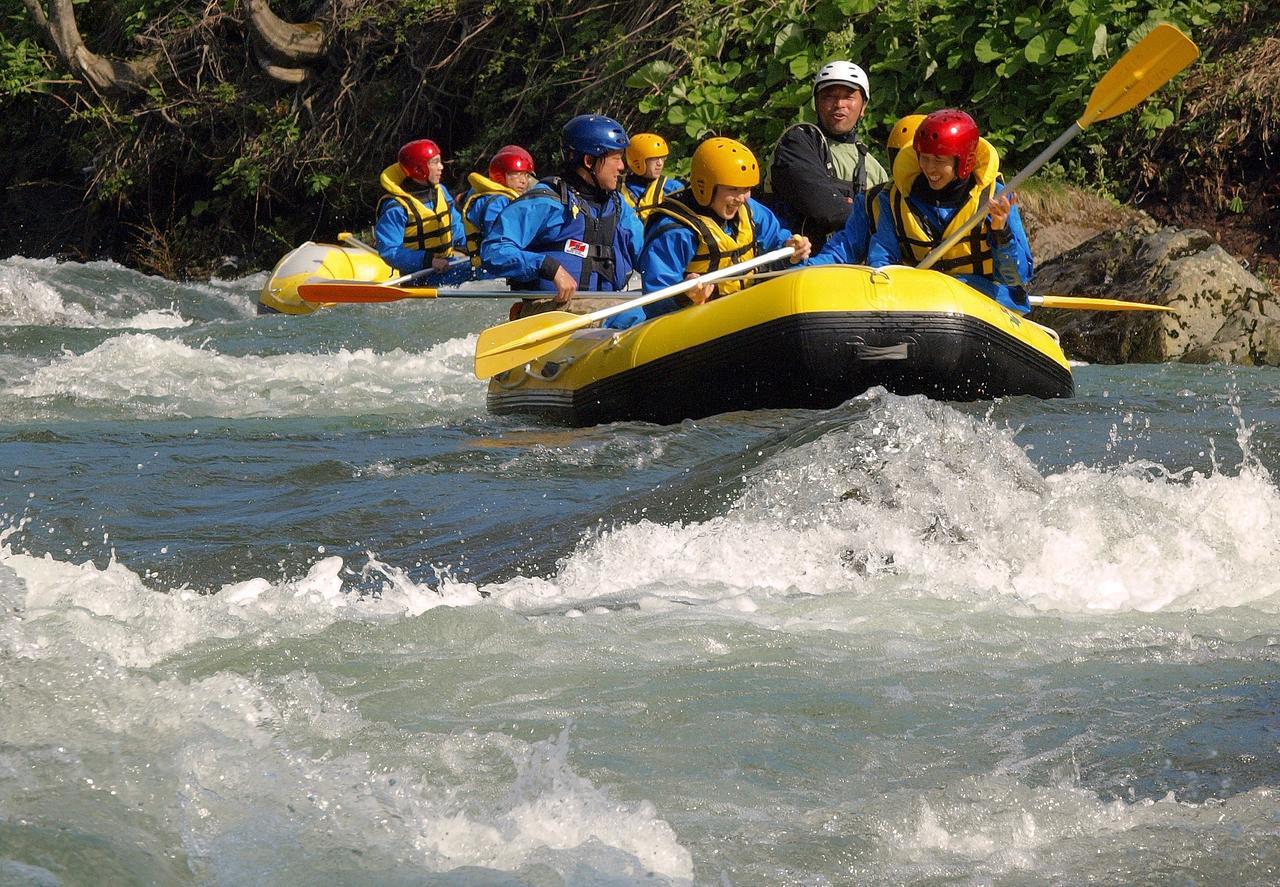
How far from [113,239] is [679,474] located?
569 inches

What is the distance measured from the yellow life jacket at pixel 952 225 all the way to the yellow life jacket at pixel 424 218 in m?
4.94

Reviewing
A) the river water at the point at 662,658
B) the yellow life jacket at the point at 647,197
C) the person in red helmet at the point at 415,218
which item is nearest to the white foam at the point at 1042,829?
the river water at the point at 662,658

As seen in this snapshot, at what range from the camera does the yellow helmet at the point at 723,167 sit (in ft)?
22.8

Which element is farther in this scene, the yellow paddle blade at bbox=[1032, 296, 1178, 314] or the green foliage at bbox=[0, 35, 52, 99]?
the green foliage at bbox=[0, 35, 52, 99]

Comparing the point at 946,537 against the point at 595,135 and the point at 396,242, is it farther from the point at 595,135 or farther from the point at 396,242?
the point at 396,242

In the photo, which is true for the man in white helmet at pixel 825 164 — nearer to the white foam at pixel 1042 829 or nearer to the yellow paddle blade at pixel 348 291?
the yellow paddle blade at pixel 348 291

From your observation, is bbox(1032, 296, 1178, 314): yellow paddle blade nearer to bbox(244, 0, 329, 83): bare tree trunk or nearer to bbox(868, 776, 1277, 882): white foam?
bbox(868, 776, 1277, 882): white foam

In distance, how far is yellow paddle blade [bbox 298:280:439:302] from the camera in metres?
7.93

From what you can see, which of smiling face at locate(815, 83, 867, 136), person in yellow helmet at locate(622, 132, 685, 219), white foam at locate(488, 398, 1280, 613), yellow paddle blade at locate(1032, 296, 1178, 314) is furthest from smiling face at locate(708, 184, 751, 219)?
white foam at locate(488, 398, 1280, 613)

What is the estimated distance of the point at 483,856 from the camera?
101 inches

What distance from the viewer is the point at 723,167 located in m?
6.94

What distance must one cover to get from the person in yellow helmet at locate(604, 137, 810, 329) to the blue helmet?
0.54 meters

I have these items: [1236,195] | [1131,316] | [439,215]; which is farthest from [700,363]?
[1236,195]

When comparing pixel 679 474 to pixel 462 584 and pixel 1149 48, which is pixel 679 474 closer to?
pixel 462 584
